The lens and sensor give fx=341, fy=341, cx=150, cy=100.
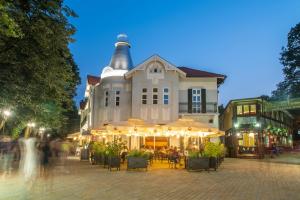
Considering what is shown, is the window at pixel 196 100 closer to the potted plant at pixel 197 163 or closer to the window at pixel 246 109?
the window at pixel 246 109

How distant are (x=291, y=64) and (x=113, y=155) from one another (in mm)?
38002

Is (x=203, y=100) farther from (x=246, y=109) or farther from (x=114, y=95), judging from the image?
(x=114, y=95)

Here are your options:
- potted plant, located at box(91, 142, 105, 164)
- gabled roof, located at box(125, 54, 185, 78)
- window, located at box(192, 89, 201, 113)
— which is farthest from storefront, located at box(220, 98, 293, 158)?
potted plant, located at box(91, 142, 105, 164)

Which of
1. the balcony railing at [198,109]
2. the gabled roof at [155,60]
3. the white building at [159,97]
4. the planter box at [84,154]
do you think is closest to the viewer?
the planter box at [84,154]

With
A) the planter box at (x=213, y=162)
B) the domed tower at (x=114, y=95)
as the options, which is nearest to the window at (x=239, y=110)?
the domed tower at (x=114, y=95)

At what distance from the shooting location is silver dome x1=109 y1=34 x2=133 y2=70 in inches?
1348

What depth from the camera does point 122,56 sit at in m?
34.9

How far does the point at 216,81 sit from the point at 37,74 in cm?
2156

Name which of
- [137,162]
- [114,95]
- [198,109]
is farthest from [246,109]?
[137,162]

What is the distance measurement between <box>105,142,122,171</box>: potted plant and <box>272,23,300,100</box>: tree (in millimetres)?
35006

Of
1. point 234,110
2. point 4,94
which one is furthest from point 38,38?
point 234,110

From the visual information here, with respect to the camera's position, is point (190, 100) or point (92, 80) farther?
point (92, 80)

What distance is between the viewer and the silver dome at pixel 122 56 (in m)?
34.2

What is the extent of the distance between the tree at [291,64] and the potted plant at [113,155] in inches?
1378
